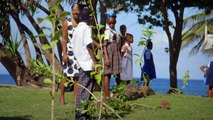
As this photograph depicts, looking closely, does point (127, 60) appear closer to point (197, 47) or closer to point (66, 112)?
point (66, 112)

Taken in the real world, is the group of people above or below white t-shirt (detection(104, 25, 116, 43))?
below

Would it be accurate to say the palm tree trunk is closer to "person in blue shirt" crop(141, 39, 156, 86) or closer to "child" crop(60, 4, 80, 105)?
"person in blue shirt" crop(141, 39, 156, 86)

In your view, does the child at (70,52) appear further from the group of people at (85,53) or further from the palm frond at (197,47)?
the palm frond at (197,47)

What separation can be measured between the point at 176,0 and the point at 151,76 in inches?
158

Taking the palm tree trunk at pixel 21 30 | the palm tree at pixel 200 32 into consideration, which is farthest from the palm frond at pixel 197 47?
the palm tree trunk at pixel 21 30

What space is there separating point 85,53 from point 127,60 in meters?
3.89

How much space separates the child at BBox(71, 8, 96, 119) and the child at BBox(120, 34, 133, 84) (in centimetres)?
365

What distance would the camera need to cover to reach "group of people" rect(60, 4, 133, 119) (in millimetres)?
4633

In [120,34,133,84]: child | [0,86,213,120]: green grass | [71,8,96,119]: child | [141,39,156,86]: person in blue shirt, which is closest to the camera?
[71,8,96,119]: child

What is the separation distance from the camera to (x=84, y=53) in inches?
183

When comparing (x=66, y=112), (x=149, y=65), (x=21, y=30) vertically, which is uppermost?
(x=21, y=30)

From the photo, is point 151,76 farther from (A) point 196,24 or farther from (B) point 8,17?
(A) point 196,24

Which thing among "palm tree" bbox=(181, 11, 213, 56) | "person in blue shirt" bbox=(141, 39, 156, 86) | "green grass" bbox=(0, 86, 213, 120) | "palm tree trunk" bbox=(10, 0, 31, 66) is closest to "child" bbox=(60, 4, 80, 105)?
"green grass" bbox=(0, 86, 213, 120)

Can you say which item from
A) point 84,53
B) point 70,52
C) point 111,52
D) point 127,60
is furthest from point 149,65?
Answer: point 84,53
